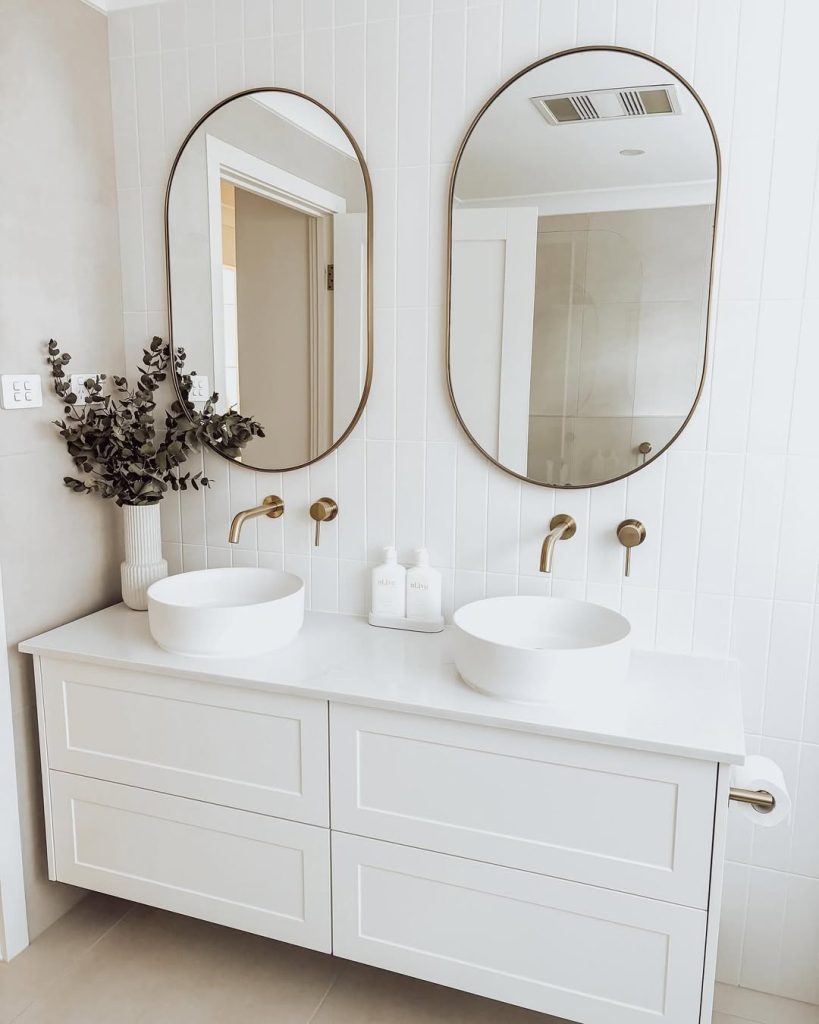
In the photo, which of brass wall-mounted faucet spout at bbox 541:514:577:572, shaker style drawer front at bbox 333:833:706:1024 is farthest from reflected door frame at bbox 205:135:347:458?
shaker style drawer front at bbox 333:833:706:1024

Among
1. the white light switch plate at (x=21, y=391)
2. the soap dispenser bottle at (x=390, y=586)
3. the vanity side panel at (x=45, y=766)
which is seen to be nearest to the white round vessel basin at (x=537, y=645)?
the soap dispenser bottle at (x=390, y=586)

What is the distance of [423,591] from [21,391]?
1.02 m

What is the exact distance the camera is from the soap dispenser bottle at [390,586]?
193 cm

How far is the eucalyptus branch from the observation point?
1.98m

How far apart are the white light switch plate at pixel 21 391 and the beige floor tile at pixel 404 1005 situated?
1.50 meters

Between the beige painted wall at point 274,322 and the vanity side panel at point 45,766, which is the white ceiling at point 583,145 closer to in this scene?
the beige painted wall at point 274,322

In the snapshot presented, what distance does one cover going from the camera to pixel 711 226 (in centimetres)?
162

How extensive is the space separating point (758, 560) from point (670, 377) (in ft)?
1.40

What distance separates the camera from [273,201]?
1.95 metres

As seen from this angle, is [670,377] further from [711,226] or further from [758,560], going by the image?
[758,560]

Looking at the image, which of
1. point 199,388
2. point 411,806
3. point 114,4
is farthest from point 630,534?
point 114,4

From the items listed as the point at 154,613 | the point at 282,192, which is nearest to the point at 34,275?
the point at 282,192

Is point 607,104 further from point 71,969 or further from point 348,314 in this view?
point 71,969

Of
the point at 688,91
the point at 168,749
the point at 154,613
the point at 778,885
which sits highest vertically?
the point at 688,91
